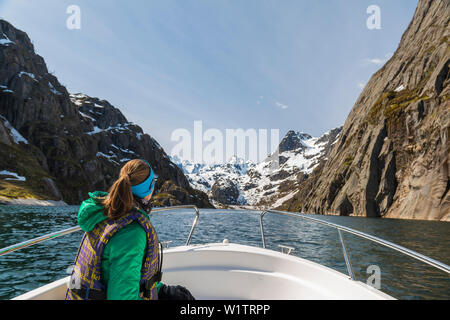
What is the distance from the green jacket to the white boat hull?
8.20ft

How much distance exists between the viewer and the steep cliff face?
5050cm

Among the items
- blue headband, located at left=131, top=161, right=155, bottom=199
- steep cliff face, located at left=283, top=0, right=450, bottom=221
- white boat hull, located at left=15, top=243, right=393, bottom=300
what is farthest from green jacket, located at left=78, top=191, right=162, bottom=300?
steep cliff face, located at left=283, top=0, right=450, bottom=221

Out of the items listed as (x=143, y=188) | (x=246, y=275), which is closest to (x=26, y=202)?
(x=246, y=275)

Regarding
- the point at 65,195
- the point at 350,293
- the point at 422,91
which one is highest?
the point at 422,91

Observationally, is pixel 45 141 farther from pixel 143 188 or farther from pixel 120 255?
pixel 120 255

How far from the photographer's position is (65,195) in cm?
10856

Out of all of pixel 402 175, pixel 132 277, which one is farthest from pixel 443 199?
pixel 132 277

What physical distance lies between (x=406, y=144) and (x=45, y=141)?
6080 inches

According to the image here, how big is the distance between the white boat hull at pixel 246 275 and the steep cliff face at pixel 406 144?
192 ft

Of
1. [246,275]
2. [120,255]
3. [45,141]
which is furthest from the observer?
[45,141]

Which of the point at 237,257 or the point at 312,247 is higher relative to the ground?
the point at 237,257

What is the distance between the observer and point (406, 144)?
62188mm

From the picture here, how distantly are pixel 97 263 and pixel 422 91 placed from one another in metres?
84.7
